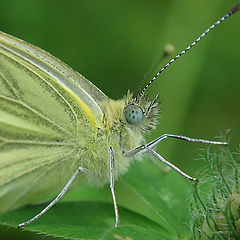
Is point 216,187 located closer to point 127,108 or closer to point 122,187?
point 127,108

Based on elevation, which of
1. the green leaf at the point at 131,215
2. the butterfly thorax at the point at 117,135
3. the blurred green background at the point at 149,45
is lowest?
the green leaf at the point at 131,215

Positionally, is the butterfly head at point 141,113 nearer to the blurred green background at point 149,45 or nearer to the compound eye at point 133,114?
the compound eye at point 133,114

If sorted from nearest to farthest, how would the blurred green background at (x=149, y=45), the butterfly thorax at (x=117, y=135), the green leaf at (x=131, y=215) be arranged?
1. the green leaf at (x=131, y=215)
2. the butterfly thorax at (x=117, y=135)
3. the blurred green background at (x=149, y=45)

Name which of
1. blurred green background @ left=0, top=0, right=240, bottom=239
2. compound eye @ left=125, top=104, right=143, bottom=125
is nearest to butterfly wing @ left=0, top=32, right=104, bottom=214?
compound eye @ left=125, top=104, right=143, bottom=125

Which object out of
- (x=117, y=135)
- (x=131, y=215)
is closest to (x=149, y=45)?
(x=117, y=135)

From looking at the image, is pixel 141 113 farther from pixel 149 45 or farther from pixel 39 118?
pixel 149 45

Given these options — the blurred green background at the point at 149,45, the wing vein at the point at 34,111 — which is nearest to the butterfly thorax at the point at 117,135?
the wing vein at the point at 34,111

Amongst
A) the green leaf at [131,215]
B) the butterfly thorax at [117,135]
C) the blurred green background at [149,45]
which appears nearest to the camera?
the green leaf at [131,215]

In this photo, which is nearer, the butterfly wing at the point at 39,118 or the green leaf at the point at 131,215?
the green leaf at the point at 131,215
